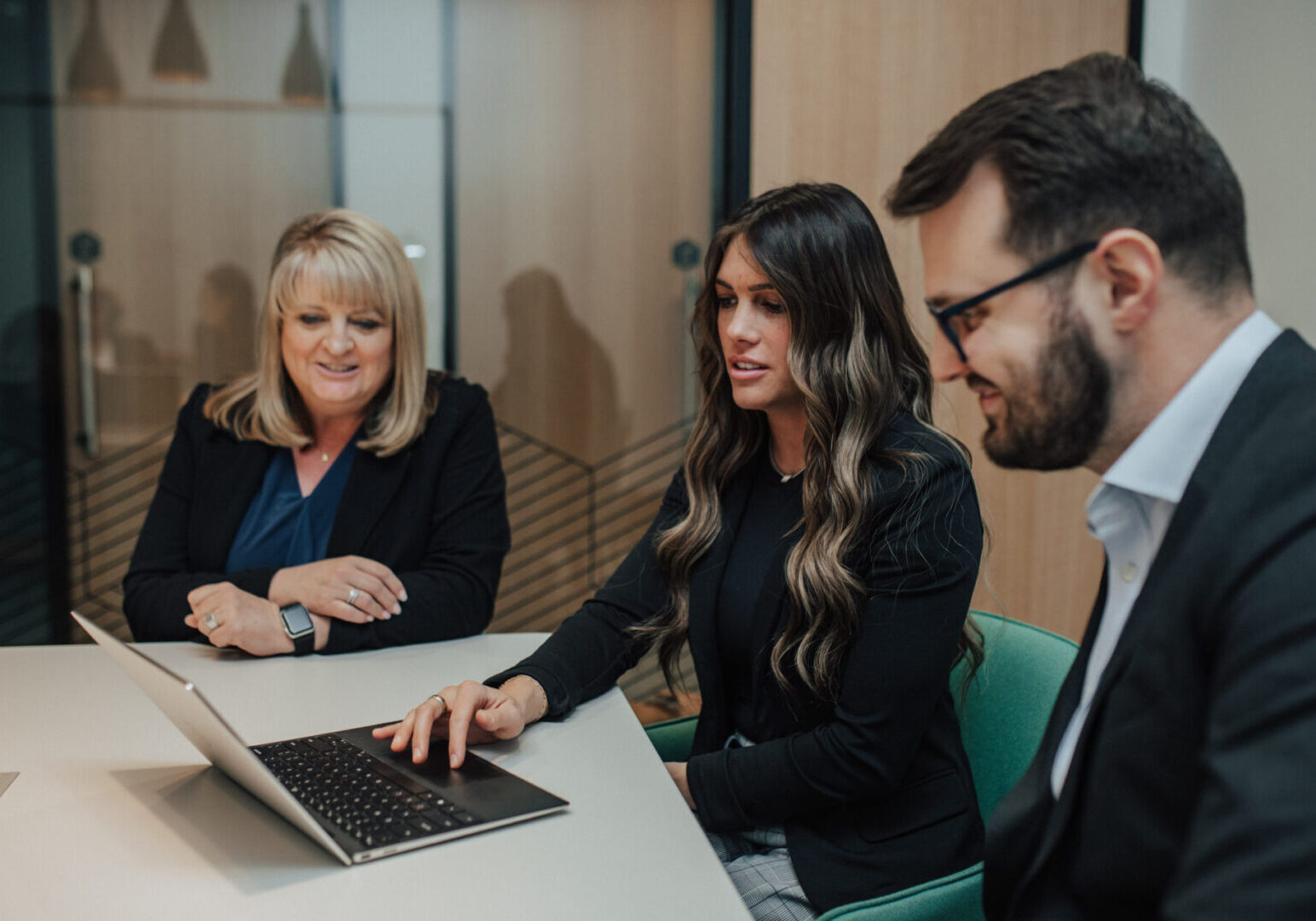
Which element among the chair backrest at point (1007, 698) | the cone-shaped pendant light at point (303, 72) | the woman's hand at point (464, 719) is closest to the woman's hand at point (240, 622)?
the woman's hand at point (464, 719)

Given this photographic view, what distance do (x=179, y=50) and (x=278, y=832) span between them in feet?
8.00

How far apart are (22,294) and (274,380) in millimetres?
1266

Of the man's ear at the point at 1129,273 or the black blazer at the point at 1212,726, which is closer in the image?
the black blazer at the point at 1212,726

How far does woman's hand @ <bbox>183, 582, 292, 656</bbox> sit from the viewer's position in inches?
60.8

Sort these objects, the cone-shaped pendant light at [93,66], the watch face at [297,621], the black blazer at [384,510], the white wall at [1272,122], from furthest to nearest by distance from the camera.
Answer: the cone-shaped pendant light at [93,66] < the white wall at [1272,122] < the black blazer at [384,510] < the watch face at [297,621]

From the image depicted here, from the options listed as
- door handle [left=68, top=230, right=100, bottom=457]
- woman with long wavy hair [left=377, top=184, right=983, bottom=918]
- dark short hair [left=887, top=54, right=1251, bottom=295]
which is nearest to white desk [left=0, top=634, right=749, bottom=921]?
woman with long wavy hair [left=377, top=184, right=983, bottom=918]

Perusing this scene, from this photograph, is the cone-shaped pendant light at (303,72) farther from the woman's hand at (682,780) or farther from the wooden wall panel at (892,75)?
the woman's hand at (682,780)

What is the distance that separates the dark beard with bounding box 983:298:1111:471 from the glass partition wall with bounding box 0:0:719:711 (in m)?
2.18

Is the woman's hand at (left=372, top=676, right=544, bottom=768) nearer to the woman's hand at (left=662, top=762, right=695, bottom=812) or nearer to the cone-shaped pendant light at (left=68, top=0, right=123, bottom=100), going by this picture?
the woman's hand at (left=662, top=762, right=695, bottom=812)

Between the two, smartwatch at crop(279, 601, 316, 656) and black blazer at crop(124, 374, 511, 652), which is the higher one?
black blazer at crop(124, 374, 511, 652)

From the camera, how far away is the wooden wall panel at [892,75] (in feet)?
9.52

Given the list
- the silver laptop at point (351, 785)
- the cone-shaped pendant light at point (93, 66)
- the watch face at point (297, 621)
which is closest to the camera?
the silver laptop at point (351, 785)

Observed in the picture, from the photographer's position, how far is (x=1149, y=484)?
31.9 inches

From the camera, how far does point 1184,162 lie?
0.79 meters
